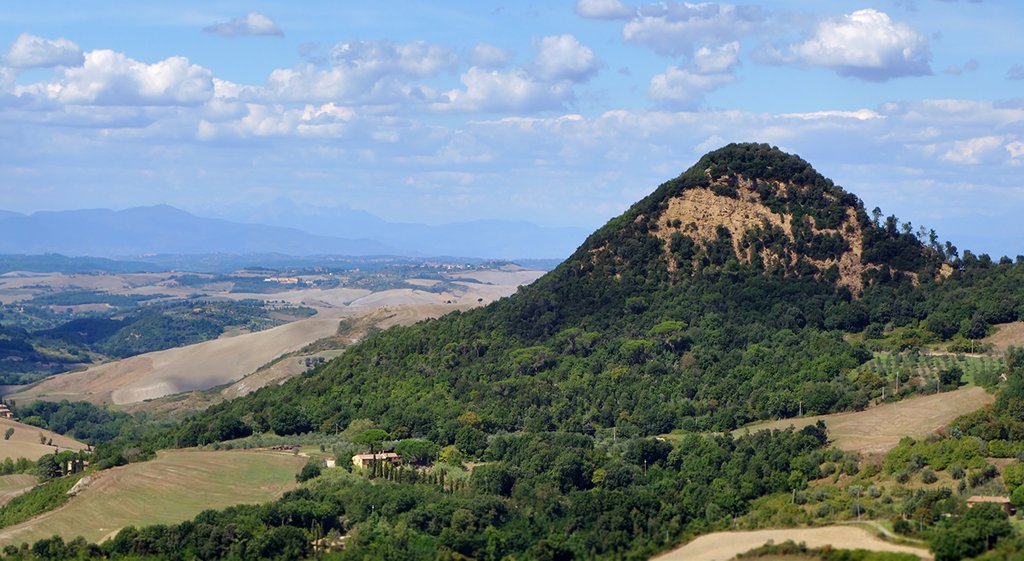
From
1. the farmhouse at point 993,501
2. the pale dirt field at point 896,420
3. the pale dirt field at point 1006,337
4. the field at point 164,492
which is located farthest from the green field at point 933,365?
the field at point 164,492

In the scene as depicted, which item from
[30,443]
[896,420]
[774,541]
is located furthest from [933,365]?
[30,443]

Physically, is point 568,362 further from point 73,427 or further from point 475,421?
point 73,427

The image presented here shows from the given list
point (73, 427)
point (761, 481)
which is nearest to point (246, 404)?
point (73, 427)

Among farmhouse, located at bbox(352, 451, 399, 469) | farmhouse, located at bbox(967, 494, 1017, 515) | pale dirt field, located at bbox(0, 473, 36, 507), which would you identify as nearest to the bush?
farmhouse, located at bbox(352, 451, 399, 469)

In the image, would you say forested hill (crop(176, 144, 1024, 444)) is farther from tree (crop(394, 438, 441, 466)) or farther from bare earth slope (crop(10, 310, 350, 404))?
bare earth slope (crop(10, 310, 350, 404))

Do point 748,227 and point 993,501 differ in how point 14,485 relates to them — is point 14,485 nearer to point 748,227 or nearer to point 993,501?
point 748,227

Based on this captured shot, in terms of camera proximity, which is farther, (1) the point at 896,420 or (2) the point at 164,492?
(1) the point at 896,420

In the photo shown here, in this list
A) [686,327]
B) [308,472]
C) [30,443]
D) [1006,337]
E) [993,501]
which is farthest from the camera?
[30,443]
